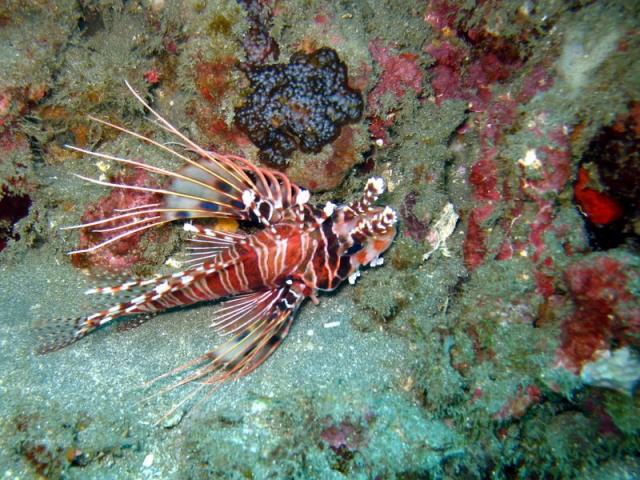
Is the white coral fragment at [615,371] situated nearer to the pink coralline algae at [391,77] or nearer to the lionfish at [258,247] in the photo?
the lionfish at [258,247]

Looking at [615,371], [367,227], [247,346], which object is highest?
[367,227]

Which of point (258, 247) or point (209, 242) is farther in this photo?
point (209, 242)

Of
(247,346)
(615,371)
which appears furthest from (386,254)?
(615,371)

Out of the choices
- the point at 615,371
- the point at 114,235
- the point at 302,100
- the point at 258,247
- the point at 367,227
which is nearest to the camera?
the point at 615,371

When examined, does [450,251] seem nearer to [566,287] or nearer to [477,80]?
[566,287]

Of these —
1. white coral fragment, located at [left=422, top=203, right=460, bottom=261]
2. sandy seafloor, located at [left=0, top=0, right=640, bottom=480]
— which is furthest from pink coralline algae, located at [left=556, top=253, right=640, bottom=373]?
white coral fragment, located at [left=422, top=203, right=460, bottom=261]

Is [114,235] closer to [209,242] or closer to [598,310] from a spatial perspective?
[209,242]
